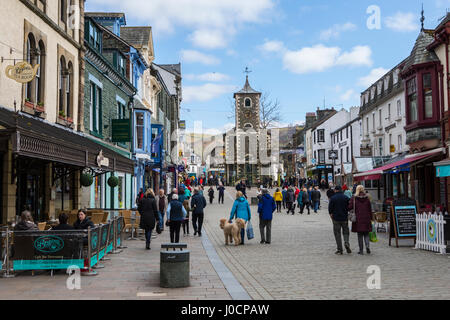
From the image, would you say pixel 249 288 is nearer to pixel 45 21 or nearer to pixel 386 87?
pixel 45 21

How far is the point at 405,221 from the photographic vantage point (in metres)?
14.2

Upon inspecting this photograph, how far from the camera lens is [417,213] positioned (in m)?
14.3

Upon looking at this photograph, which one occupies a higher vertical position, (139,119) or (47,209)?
(139,119)

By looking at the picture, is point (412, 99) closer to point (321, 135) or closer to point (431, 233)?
point (431, 233)

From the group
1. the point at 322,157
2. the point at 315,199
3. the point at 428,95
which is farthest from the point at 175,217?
the point at 322,157

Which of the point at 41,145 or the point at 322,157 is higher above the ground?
the point at 322,157

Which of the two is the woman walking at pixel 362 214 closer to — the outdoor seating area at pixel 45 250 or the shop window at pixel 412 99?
the outdoor seating area at pixel 45 250

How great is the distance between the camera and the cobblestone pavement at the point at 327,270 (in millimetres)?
7893

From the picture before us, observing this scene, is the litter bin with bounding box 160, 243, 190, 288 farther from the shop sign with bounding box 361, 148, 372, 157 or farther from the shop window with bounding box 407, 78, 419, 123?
the shop sign with bounding box 361, 148, 372, 157

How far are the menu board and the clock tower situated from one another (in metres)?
70.3

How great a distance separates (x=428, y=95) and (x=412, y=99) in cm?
143
